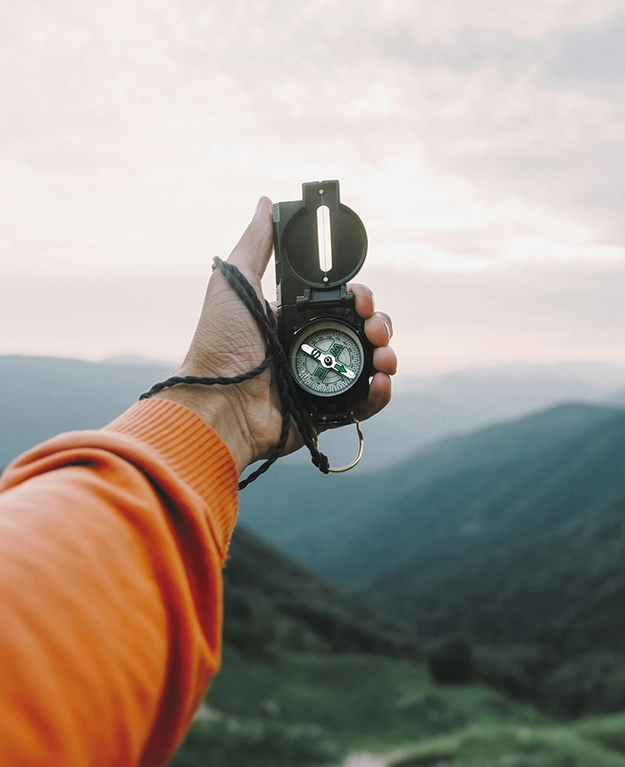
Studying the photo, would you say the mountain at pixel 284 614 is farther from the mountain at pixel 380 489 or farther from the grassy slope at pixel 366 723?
the mountain at pixel 380 489

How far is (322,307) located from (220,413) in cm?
77

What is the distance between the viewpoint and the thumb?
138 inches

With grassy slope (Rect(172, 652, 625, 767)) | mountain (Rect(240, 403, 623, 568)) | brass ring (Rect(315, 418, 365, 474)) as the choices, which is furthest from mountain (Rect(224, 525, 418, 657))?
mountain (Rect(240, 403, 623, 568))

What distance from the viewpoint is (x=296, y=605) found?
160ft

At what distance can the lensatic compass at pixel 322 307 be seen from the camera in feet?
11.2

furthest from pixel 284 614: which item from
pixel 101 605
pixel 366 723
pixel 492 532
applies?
pixel 492 532

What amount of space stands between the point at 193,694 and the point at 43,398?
12.2 ft

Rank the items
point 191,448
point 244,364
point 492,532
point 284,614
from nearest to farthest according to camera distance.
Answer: point 191,448 → point 244,364 → point 284,614 → point 492,532

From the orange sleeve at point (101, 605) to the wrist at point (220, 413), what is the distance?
3.74ft

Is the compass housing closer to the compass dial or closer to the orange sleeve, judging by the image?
the compass dial

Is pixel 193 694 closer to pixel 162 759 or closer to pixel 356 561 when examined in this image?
pixel 162 759

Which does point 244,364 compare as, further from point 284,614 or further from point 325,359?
point 284,614

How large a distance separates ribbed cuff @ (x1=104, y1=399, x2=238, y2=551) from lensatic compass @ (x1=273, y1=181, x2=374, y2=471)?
36.3 inches

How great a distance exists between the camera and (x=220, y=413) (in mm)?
3045
